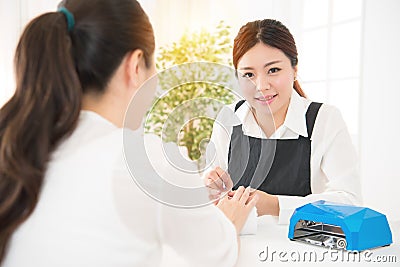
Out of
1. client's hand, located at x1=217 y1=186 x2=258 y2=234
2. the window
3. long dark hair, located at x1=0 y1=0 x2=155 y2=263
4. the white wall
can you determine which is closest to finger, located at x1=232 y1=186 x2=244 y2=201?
client's hand, located at x1=217 y1=186 x2=258 y2=234

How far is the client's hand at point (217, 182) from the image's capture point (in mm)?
914

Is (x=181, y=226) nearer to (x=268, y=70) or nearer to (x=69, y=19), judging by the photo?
(x=69, y=19)

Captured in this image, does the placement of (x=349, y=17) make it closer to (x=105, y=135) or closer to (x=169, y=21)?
(x=169, y=21)

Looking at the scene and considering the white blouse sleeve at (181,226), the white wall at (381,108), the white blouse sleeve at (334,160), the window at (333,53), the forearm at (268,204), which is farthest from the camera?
the window at (333,53)

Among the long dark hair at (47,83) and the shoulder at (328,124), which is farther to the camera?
the shoulder at (328,124)

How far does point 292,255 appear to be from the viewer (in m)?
0.83

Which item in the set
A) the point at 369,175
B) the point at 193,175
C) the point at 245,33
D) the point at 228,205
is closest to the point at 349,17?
the point at 369,175

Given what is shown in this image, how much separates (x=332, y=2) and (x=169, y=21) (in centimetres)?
131

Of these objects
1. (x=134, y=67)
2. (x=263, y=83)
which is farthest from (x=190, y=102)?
(x=263, y=83)

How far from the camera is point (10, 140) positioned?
742 millimetres

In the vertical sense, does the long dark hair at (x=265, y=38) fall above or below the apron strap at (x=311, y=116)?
above

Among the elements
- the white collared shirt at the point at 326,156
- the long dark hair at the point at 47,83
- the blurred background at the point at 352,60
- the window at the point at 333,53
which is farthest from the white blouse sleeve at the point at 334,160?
the window at the point at 333,53

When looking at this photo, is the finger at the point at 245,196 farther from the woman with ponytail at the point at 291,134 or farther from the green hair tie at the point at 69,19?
the green hair tie at the point at 69,19

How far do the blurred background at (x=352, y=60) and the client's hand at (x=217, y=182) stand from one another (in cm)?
131
